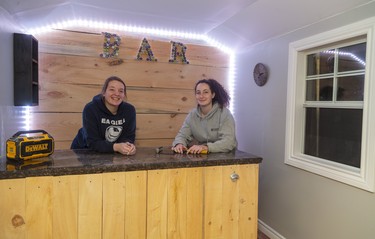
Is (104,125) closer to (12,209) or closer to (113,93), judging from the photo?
(113,93)

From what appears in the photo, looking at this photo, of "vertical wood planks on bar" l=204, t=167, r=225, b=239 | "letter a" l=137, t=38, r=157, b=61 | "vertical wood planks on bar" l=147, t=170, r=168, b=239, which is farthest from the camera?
"letter a" l=137, t=38, r=157, b=61

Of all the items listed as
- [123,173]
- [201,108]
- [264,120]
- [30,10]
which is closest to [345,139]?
[264,120]

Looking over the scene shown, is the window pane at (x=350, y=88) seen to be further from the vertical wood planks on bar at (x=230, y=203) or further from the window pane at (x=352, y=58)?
the vertical wood planks on bar at (x=230, y=203)

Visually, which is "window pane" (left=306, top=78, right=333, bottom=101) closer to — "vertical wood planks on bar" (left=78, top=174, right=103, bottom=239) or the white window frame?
the white window frame

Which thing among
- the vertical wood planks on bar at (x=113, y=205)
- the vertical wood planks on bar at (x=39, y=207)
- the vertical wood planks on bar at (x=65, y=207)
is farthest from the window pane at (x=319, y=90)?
the vertical wood planks on bar at (x=39, y=207)

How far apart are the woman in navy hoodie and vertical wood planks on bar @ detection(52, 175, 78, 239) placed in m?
0.48

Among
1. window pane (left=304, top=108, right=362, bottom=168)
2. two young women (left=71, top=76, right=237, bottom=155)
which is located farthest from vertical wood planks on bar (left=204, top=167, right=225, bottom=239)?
window pane (left=304, top=108, right=362, bottom=168)

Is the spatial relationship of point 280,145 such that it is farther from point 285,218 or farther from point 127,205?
point 127,205

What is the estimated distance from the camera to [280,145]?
247cm

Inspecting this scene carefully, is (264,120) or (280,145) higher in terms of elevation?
(264,120)

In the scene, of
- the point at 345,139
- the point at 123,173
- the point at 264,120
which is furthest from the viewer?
the point at 264,120

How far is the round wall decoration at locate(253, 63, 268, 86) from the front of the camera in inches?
104

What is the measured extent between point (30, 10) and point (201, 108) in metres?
1.68

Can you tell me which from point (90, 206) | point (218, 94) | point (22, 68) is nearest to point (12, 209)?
point (90, 206)
